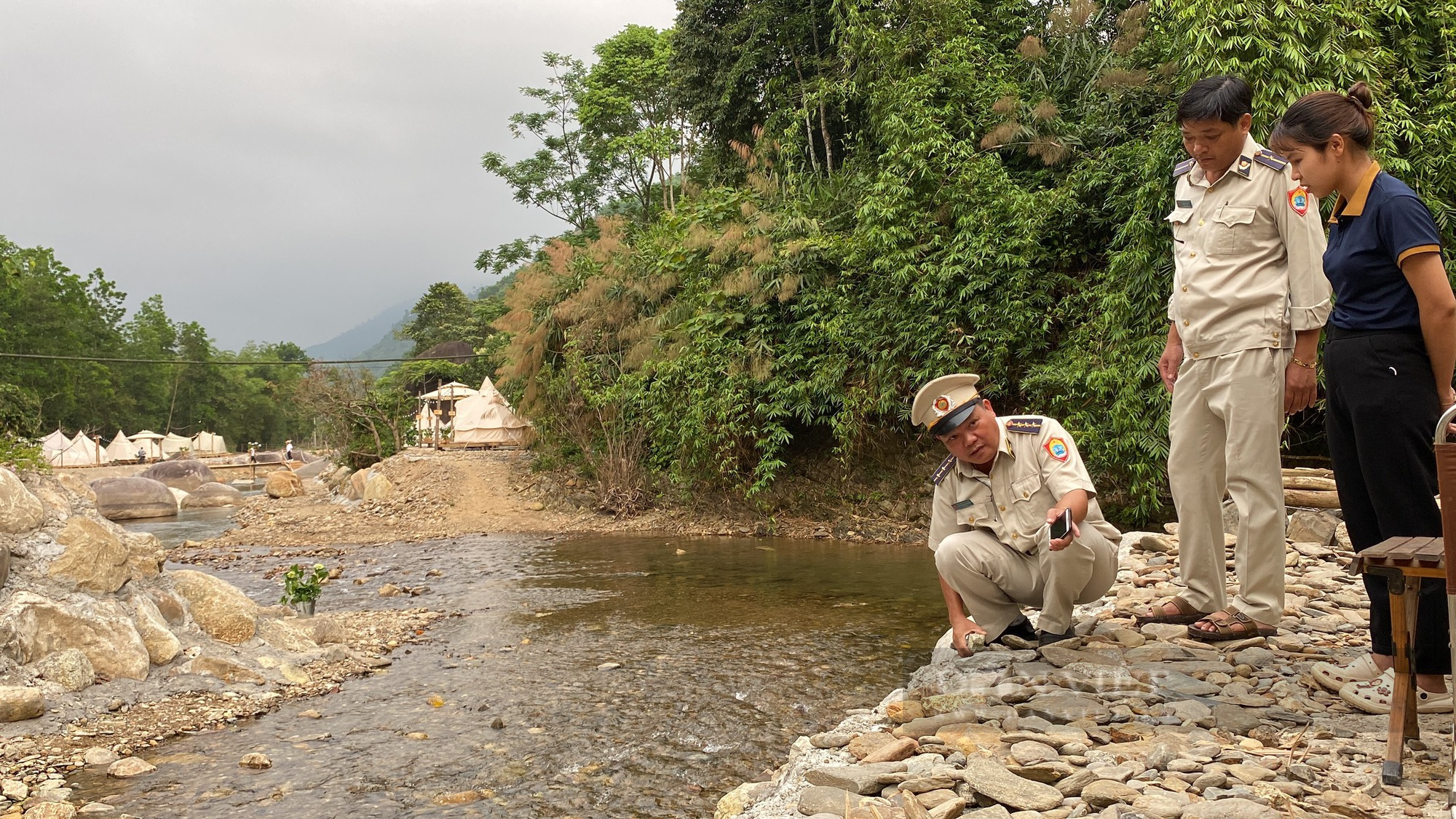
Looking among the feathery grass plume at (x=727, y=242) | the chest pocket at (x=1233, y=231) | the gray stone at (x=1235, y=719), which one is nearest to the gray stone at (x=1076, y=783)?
the gray stone at (x=1235, y=719)

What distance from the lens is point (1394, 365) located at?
250 centimetres

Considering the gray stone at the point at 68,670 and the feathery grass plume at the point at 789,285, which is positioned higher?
the feathery grass plume at the point at 789,285

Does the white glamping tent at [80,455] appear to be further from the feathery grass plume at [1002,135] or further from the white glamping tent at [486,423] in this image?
the feathery grass plume at [1002,135]

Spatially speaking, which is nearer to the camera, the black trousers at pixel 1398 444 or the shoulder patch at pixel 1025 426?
the black trousers at pixel 1398 444

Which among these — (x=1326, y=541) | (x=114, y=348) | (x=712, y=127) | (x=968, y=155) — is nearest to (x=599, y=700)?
(x=1326, y=541)

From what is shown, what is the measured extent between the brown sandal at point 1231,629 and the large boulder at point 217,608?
467 centimetres

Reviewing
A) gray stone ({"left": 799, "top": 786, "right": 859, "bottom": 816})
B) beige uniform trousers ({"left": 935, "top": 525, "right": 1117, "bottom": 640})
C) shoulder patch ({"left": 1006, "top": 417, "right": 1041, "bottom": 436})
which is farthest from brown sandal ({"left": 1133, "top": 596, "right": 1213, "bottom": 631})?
gray stone ({"left": 799, "top": 786, "right": 859, "bottom": 816})

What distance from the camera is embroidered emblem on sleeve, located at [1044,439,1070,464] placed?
344 centimetres

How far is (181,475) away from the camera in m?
26.5

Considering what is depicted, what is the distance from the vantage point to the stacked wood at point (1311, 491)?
6.00 metres

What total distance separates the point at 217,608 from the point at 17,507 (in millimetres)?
1068

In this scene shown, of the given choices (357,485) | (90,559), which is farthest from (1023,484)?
(357,485)

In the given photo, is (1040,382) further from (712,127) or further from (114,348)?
(114,348)

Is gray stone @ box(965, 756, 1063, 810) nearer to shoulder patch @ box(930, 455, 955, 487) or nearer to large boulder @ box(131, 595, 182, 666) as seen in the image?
shoulder patch @ box(930, 455, 955, 487)
